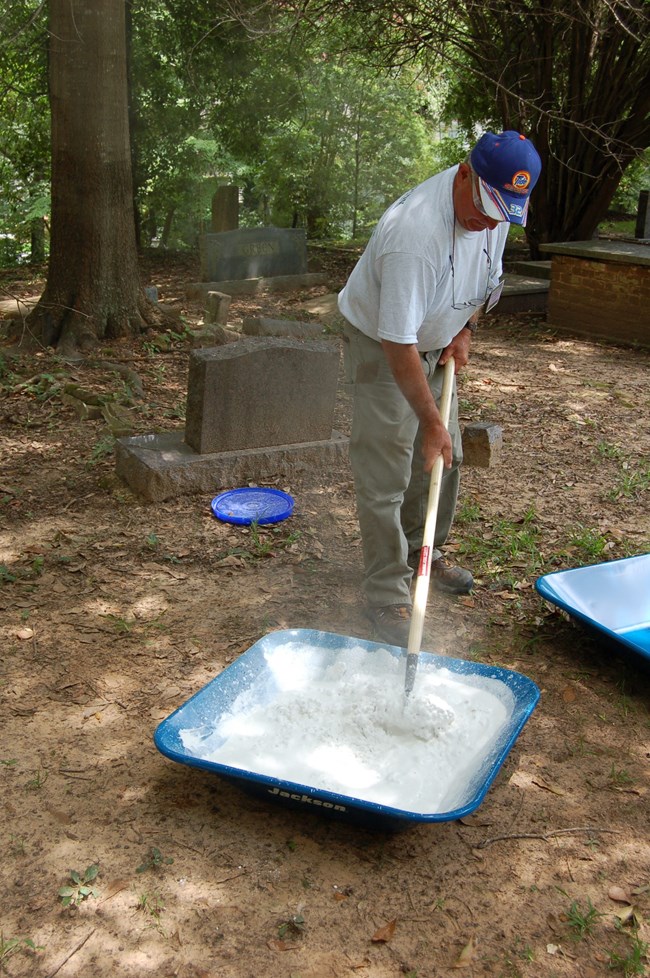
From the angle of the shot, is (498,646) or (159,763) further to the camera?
(498,646)

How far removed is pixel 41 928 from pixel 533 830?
4.33 feet

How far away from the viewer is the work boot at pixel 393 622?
346 centimetres

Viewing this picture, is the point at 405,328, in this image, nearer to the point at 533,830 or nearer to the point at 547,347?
the point at 533,830

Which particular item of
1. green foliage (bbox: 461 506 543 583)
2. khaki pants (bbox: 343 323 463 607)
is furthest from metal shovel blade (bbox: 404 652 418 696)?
green foliage (bbox: 461 506 543 583)

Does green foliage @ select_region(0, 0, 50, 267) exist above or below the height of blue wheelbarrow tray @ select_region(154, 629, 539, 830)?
above

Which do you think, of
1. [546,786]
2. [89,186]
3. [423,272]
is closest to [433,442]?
[423,272]

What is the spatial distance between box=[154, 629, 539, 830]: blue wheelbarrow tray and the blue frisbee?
1506 millimetres

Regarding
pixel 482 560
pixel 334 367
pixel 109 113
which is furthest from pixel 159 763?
pixel 109 113

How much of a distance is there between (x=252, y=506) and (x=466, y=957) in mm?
2808

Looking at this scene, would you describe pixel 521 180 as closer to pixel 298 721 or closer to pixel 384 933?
pixel 298 721

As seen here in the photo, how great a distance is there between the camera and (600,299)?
8.55 meters

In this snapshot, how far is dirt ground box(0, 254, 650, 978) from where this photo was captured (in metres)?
2.22

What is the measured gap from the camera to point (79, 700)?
3178 millimetres

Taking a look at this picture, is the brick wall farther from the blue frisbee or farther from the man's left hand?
the man's left hand
